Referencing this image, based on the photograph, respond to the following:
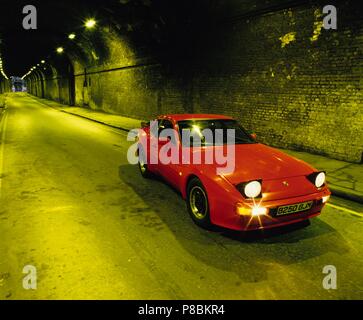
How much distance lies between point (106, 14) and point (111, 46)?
15.1 feet

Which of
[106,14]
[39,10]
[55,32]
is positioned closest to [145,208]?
[106,14]

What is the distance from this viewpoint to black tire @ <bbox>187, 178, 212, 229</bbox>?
4.32 meters

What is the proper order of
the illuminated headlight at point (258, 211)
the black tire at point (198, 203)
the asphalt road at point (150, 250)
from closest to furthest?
the asphalt road at point (150, 250)
the illuminated headlight at point (258, 211)
the black tire at point (198, 203)

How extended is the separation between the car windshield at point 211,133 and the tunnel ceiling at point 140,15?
5.21m

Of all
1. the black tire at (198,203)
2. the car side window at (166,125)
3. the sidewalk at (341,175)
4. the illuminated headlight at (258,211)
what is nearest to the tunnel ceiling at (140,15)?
the sidewalk at (341,175)

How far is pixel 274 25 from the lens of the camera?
925 centimetres

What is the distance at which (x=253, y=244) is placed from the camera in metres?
3.97

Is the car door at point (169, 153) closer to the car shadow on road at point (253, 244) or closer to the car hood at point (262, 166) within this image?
the car shadow on road at point (253, 244)

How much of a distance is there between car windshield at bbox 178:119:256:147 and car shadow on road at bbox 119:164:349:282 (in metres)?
1.19

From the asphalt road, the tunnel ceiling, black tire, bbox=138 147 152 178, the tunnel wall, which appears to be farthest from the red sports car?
the tunnel ceiling

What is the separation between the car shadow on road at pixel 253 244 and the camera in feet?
11.7

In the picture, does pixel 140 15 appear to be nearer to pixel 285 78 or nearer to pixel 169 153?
pixel 285 78

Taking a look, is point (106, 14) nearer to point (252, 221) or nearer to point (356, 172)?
point (356, 172)
